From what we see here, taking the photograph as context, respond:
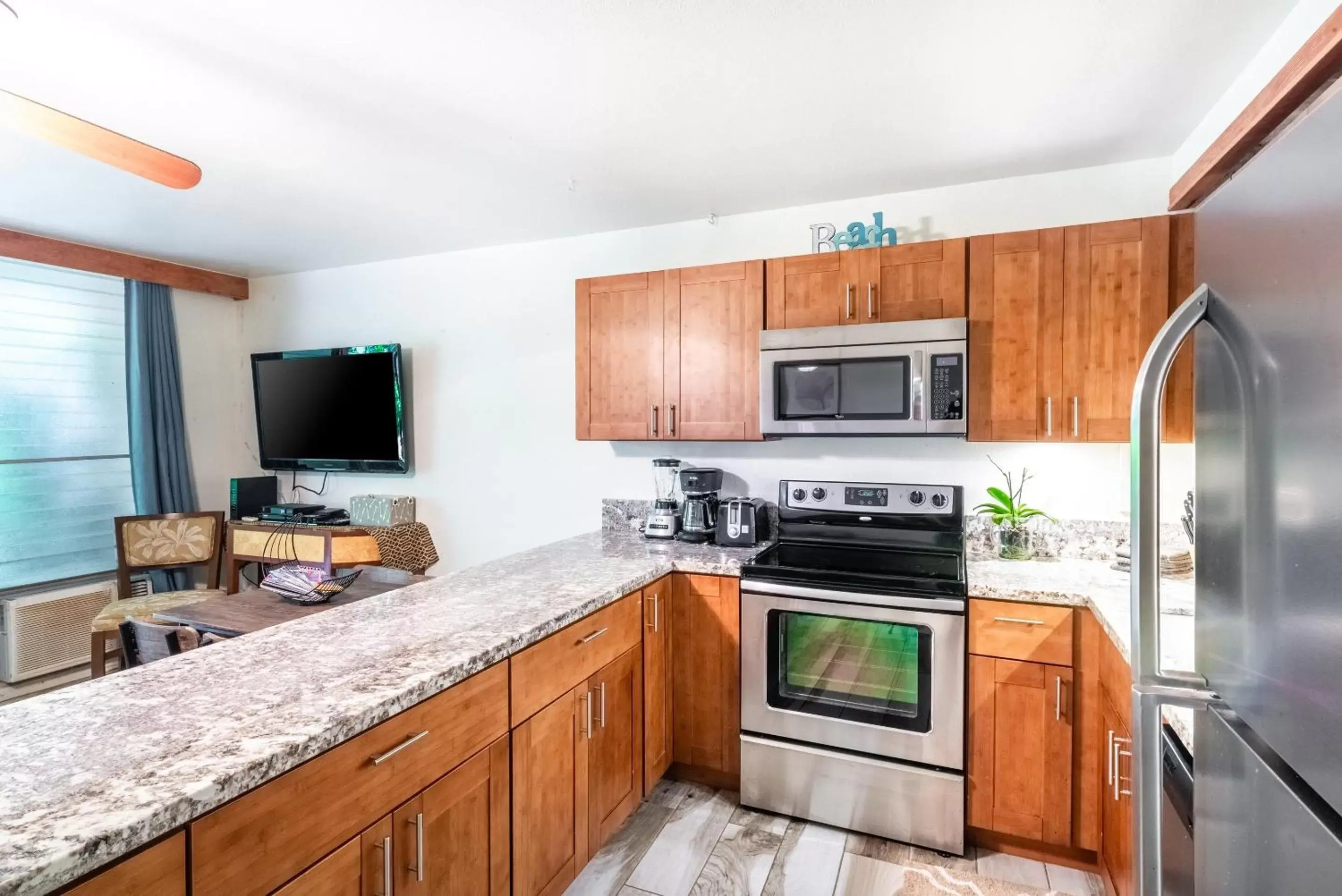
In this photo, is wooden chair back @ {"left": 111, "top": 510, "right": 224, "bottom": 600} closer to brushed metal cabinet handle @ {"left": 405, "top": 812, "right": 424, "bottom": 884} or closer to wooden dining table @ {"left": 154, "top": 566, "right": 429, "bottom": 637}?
wooden dining table @ {"left": 154, "top": 566, "right": 429, "bottom": 637}

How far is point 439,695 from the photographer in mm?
1317

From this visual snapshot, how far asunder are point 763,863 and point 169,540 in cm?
360

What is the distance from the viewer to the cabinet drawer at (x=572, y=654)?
1.59 metres

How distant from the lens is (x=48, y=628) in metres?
3.41

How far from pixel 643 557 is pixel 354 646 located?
120 cm

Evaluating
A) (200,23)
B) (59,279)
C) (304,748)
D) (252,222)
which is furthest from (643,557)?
(59,279)

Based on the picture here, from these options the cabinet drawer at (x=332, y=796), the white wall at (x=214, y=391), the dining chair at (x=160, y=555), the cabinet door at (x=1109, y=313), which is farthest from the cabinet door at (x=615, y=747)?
the white wall at (x=214, y=391)

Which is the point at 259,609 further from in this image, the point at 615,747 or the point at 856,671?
the point at 856,671

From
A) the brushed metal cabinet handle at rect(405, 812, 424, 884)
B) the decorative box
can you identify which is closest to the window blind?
the decorative box

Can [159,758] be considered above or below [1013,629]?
above

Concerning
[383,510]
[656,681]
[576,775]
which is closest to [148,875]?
[576,775]

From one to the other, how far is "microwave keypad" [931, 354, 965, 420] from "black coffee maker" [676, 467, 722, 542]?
38.8 inches

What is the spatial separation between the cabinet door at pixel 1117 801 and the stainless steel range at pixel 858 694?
386mm

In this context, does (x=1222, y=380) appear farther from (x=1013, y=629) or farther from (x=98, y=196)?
(x=98, y=196)
